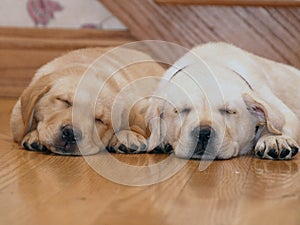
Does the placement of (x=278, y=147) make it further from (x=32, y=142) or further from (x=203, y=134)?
(x=32, y=142)

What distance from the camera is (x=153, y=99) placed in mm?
2467

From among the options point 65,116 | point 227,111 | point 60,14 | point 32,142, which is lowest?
point 32,142

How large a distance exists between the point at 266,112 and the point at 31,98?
2.57 ft

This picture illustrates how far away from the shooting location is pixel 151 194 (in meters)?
1.87

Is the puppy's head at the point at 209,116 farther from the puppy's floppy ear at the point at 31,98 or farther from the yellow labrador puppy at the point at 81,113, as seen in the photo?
the puppy's floppy ear at the point at 31,98

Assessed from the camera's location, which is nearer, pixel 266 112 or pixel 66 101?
pixel 266 112

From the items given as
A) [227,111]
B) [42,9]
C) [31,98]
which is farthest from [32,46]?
[227,111]

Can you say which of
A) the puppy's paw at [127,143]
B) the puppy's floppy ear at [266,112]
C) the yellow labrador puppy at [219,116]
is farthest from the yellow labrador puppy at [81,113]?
the puppy's floppy ear at [266,112]

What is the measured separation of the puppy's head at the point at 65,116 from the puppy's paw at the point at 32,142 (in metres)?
0.01

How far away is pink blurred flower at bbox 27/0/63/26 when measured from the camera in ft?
11.9

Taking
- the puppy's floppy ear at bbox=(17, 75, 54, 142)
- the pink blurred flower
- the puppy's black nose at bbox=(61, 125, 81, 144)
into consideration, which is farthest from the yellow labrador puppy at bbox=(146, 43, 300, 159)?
the pink blurred flower

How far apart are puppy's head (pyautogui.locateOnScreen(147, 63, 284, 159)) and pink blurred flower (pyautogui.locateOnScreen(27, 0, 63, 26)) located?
1.36 m

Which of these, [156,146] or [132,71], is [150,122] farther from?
[132,71]

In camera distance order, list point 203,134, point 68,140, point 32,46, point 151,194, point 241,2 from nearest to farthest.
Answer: point 151,194 → point 203,134 → point 68,140 → point 241,2 → point 32,46
